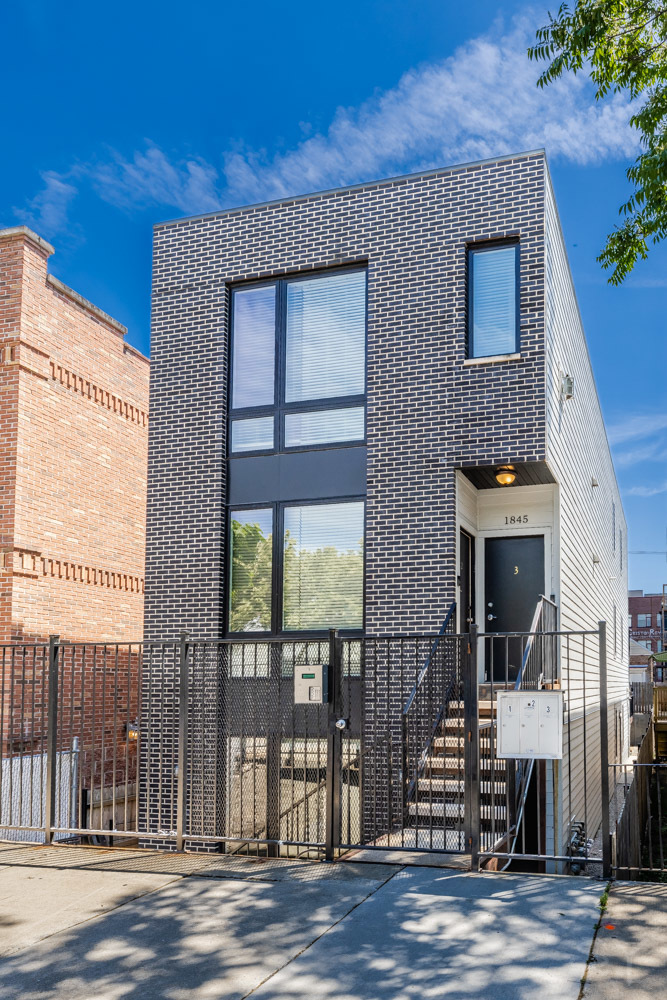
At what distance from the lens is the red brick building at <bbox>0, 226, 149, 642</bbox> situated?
556 inches

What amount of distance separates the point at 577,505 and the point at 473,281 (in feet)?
15.6

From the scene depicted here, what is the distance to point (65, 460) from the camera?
15.4m

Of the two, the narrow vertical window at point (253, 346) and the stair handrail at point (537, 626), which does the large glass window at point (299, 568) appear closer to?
the narrow vertical window at point (253, 346)

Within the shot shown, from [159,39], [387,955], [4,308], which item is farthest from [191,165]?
[387,955]

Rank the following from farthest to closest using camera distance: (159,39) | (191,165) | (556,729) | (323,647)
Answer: (191,165), (159,39), (323,647), (556,729)

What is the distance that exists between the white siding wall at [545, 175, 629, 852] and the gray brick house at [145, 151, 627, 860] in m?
0.13

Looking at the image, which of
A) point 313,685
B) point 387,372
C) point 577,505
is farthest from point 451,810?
point 577,505

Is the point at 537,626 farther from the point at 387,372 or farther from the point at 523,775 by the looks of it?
the point at 387,372

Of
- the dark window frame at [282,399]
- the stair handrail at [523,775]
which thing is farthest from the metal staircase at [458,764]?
the dark window frame at [282,399]

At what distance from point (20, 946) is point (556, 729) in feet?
13.4

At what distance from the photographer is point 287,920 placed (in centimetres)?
614

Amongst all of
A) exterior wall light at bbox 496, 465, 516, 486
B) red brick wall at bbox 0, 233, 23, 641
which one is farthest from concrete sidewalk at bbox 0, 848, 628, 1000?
red brick wall at bbox 0, 233, 23, 641

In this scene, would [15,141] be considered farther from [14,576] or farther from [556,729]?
[556,729]

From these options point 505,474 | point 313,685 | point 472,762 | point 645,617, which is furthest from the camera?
point 645,617
